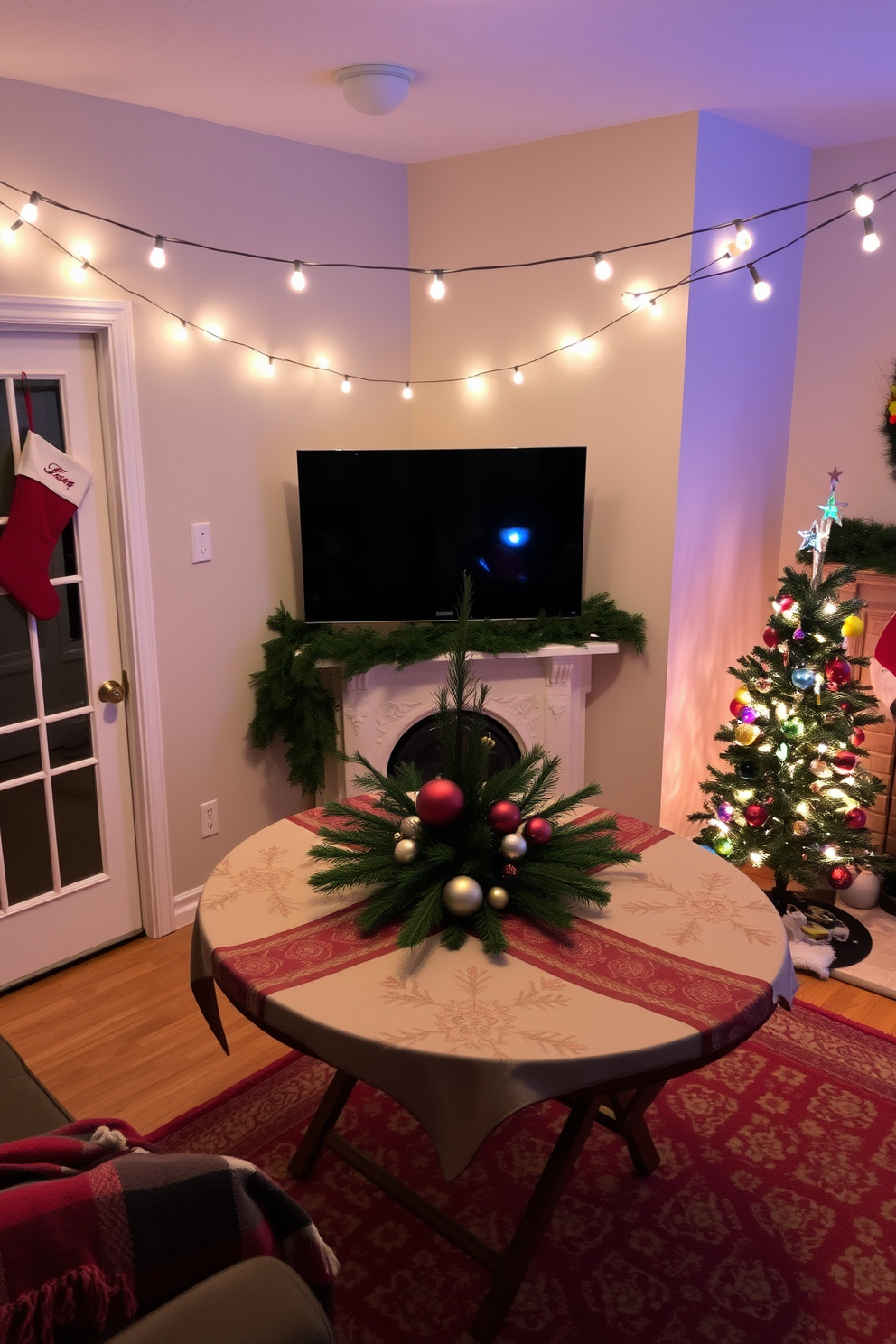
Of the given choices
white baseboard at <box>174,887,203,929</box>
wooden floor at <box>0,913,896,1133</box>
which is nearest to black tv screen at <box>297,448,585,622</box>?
white baseboard at <box>174,887,203,929</box>

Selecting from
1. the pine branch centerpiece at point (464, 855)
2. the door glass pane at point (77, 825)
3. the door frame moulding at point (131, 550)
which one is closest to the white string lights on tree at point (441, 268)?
the door frame moulding at point (131, 550)

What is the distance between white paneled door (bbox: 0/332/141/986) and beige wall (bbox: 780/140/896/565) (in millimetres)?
2662

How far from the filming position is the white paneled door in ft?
9.81

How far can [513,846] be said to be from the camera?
194cm

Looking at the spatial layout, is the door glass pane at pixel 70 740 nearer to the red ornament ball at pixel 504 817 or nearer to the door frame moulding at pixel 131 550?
the door frame moulding at pixel 131 550

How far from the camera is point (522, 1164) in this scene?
2400 mm

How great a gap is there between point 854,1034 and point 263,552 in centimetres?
243

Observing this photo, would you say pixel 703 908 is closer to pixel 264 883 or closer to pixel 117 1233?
pixel 264 883

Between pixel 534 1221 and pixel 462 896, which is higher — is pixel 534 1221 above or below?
below

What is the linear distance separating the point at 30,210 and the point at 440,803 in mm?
2040

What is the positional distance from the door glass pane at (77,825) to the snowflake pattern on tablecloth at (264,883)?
126 centimetres

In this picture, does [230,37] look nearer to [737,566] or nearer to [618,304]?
[618,304]

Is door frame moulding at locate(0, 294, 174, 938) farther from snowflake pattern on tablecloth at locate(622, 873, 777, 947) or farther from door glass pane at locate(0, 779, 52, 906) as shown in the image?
snowflake pattern on tablecloth at locate(622, 873, 777, 947)

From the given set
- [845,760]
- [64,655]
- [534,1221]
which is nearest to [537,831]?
[534,1221]
